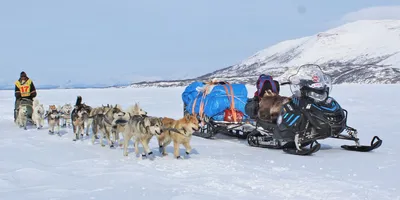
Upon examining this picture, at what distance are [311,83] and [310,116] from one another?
0.73 metres

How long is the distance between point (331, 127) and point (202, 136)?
4153 mm

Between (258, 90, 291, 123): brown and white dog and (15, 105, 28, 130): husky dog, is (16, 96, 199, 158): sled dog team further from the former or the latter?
(258, 90, 291, 123): brown and white dog

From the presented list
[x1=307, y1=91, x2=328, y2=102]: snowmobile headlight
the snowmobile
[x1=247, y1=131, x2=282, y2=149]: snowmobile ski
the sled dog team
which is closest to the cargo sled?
[x1=247, y1=131, x2=282, y2=149]: snowmobile ski

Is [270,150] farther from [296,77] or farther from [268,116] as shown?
[296,77]

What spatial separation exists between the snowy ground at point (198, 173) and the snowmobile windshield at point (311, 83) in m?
1.29

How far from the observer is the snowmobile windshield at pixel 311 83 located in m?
8.53

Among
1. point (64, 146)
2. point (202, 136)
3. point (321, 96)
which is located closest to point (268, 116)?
point (321, 96)

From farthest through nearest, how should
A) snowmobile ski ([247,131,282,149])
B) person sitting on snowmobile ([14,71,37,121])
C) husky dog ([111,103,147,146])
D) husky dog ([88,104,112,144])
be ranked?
person sitting on snowmobile ([14,71,37,121]), husky dog ([88,104,112,144]), snowmobile ski ([247,131,282,149]), husky dog ([111,103,147,146])

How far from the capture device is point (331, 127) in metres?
8.28

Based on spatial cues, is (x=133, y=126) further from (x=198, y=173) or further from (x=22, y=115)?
(x=22, y=115)

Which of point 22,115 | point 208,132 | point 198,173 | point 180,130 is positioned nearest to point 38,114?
A: point 22,115

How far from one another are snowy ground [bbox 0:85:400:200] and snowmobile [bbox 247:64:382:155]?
1.16ft

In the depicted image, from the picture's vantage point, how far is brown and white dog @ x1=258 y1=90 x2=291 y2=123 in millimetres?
9602

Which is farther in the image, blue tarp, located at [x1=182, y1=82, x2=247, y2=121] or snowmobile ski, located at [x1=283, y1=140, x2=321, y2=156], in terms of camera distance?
blue tarp, located at [x1=182, y1=82, x2=247, y2=121]
